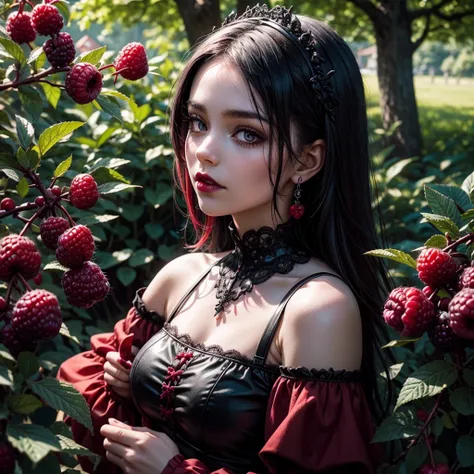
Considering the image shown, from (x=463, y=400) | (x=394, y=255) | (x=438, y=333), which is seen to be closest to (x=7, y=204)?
(x=394, y=255)

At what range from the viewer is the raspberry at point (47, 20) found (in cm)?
186

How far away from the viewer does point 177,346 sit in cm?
214

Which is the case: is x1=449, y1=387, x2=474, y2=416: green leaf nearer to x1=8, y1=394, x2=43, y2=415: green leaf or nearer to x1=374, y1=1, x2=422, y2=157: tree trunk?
x1=8, y1=394, x2=43, y2=415: green leaf

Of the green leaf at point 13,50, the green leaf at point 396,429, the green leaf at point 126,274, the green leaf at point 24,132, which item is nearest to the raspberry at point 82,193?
the green leaf at point 24,132

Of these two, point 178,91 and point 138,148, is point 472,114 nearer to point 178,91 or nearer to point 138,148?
point 138,148

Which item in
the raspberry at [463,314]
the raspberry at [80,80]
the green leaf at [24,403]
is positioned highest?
the raspberry at [80,80]

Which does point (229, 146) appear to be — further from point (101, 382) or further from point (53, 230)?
point (101, 382)

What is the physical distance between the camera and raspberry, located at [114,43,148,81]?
204 cm

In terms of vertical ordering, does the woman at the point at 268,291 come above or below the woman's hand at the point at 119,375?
above

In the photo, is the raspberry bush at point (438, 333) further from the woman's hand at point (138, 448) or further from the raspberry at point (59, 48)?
the raspberry at point (59, 48)

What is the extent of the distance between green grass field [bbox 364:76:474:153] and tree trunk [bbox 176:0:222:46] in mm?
4333

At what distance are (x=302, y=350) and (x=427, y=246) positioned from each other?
0.42 metres

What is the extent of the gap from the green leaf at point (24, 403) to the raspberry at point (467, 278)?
0.94 metres

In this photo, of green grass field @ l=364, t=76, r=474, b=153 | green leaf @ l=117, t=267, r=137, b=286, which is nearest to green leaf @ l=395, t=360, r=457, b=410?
Result: green leaf @ l=117, t=267, r=137, b=286
